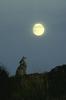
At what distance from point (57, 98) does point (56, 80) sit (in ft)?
4.40

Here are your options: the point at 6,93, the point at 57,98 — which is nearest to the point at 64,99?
the point at 57,98

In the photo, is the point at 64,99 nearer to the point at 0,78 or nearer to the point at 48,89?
the point at 48,89

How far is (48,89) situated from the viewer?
6269cm

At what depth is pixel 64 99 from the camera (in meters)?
61.6

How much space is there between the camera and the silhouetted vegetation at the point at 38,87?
205ft

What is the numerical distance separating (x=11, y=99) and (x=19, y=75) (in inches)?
74.2

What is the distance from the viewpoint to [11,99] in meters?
63.3

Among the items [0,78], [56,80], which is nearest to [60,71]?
[56,80]

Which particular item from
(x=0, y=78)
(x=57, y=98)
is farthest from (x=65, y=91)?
(x=0, y=78)

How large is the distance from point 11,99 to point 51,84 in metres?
2.93

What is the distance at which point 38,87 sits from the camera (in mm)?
63094

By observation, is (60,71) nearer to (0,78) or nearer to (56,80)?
(56,80)

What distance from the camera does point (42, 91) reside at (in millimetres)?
62875

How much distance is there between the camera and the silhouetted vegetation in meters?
62.4
